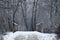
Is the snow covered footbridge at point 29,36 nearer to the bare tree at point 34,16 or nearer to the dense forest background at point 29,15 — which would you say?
the dense forest background at point 29,15

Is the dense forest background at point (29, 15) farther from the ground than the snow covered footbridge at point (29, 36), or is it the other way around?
the dense forest background at point (29, 15)

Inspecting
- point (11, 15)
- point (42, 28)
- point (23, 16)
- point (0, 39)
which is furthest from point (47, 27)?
point (0, 39)

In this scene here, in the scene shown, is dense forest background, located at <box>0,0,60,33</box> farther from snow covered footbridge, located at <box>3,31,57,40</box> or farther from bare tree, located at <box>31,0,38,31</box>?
snow covered footbridge, located at <box>3,31,57,40</box>

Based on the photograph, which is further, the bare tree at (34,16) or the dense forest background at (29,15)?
the bare tree at (34,16)

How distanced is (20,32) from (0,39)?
0.62 m

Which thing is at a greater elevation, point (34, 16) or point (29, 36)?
point (34, 16)

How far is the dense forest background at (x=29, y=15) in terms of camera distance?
475 centimetres

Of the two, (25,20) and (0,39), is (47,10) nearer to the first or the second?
(25,20)

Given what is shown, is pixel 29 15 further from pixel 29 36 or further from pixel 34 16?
pixel 29 36

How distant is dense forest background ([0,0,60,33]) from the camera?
4746 millimetres

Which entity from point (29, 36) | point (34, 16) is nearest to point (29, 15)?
point (34, 16)

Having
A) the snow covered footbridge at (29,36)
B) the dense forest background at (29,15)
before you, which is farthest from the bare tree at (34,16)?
the snow covered footbridge at (29,36)

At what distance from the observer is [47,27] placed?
476 centimetres

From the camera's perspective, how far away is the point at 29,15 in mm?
4895
